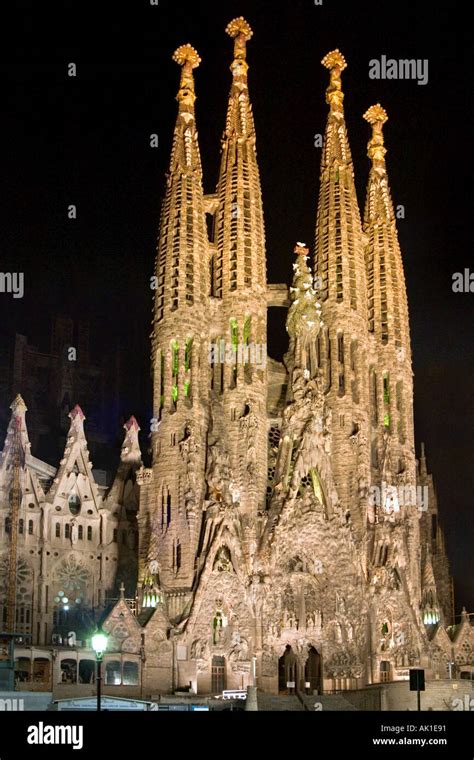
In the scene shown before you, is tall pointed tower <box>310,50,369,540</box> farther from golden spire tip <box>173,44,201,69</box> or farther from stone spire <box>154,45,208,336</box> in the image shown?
golden spire tip <box>173,44,201,69</box>

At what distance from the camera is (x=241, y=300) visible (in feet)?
285

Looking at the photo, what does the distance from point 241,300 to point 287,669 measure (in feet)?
83.0

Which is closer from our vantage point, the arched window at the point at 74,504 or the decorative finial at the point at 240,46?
the arched window at the point at 74,504

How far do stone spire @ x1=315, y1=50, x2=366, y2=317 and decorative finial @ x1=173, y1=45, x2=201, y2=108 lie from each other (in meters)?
12.7

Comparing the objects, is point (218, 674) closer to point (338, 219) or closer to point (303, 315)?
point (303, 315)

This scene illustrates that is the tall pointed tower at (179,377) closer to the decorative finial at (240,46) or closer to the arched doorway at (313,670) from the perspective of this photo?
the decorative finial at (240,46)

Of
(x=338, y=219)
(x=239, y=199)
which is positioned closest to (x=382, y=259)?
(x=338, y=219)

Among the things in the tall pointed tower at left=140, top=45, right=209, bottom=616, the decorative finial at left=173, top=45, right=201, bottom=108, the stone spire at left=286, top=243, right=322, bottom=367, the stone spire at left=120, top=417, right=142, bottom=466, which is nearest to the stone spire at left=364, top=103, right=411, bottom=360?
the stone spire at left=286, top=243, right=322, bottom=367

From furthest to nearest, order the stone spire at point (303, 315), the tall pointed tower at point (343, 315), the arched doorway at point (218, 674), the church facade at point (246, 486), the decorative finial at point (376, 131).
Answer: the decorative finial at point (376, 131) → the stone spire at point (303, 315) → the tall pointed tower at point (343, 315) → the church facade at point (246, 486) → the arched doorway at point (218, 674)

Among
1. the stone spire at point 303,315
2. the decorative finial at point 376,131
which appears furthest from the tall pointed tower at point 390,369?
the stone spire at point 303,315

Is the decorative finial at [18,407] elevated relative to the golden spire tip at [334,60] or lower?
lower

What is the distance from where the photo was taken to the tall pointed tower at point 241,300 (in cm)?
8425

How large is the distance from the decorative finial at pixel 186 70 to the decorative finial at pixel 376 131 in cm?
1738
